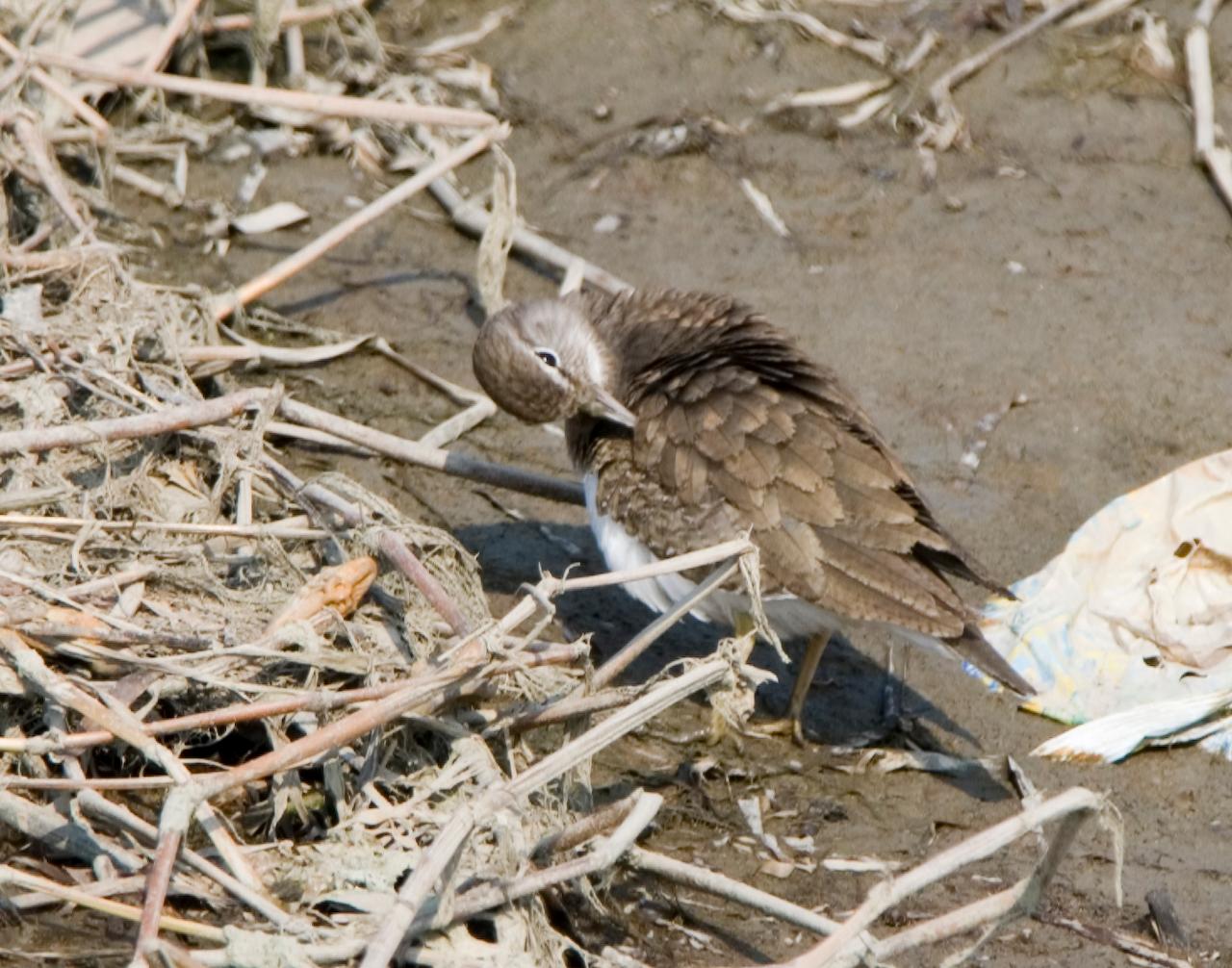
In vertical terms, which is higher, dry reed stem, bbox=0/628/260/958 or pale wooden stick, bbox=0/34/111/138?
pale wooden stick, bbox=0/34/111/138

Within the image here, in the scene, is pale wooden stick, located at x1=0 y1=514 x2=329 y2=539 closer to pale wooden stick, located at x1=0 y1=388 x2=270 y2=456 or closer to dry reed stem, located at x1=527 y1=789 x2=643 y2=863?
pale wooden stick, located at x1=0 y1=388 x2=270 y2=456

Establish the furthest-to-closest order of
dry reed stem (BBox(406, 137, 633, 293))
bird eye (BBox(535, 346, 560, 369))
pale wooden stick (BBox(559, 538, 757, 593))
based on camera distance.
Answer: dry reed stem (BBox(406, 137, 633, 293)) < bird eye (BBox(535, 346, 560, 369)) < pale wooden stick (BBox(559, 538, 757, 593))

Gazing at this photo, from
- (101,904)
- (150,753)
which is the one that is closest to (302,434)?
(150,753)

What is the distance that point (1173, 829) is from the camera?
5332 millimetres

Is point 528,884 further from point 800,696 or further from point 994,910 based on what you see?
point 800,696

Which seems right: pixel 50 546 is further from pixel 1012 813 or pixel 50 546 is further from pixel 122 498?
pixel 1012 813

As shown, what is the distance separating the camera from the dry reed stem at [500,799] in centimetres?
392

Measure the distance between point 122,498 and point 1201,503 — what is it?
3.59 metres

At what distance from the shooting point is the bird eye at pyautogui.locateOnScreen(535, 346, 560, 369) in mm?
6180

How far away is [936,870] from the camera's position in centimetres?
400

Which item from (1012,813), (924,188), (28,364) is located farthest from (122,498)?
(924,188)

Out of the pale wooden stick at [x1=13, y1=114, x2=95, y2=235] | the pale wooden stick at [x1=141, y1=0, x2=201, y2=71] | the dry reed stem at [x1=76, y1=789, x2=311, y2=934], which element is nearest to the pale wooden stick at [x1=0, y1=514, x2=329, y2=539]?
the dry reed stem at [x1=76, y1=789, x2=311, y2=934]

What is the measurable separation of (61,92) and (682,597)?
3671mm

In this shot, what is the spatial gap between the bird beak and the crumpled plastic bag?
138cm
